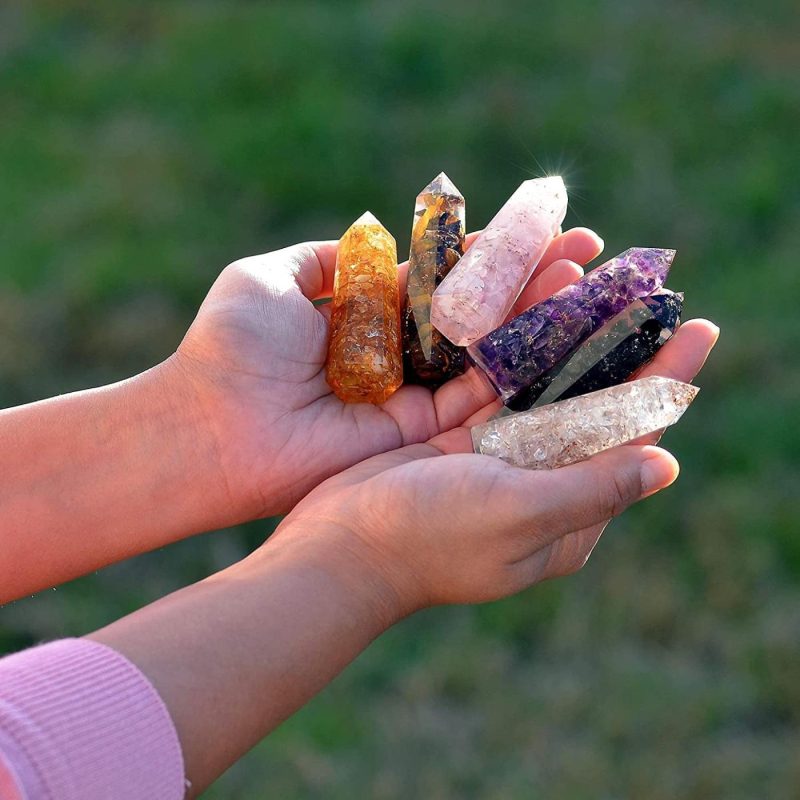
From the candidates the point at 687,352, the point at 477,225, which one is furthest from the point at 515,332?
the point at 477,225

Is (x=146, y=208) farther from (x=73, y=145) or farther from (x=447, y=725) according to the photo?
(x=447, y=725)

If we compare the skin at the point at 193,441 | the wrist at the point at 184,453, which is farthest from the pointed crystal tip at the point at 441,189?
the wrist at the point at 184,453

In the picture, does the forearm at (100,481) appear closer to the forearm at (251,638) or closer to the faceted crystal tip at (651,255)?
the forearm at (251,638)

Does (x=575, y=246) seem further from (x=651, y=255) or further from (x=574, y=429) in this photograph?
(x=574, y=429)

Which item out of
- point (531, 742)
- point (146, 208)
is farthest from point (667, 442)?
point (146, 208)

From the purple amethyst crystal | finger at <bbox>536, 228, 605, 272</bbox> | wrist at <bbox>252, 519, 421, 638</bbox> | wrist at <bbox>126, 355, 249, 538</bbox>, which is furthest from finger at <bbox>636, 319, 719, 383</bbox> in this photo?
wrist at <bbox>126, 355, 249, 538</bbox>

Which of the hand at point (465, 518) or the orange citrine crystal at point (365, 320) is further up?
the orange citrine crystal at point (365, 320)
